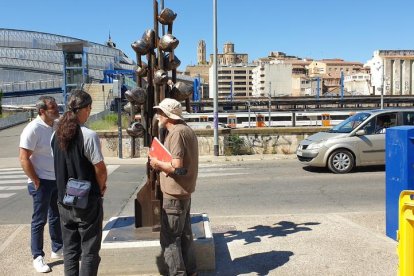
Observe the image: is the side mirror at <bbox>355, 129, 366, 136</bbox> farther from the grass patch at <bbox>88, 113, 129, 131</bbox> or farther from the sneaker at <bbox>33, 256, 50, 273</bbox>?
the grass patch at <bbox>88, 113, 129, 131</bbox>

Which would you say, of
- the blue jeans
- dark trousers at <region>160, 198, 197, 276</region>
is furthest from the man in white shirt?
dark trousers at <region>160, 198, 197, 276</region>

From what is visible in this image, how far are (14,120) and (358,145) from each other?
3242 cm

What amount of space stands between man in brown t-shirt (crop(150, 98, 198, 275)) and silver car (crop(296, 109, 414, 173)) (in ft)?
27.7

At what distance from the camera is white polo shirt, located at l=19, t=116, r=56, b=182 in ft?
15.9

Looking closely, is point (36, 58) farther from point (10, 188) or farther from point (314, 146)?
point (314, 146)

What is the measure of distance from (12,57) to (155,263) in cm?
10443

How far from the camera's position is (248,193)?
983 centimetres

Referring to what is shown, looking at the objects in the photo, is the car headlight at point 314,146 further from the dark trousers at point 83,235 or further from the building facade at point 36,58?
the building facade at point 36,58

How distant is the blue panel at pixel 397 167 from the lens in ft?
18.2

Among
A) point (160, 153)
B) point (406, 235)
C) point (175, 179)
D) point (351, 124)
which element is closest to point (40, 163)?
point (160, 153)

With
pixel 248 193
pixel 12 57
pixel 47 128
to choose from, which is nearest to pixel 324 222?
pixel 248 193

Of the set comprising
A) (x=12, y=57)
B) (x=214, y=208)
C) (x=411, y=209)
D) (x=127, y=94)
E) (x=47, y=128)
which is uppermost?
(x=12, y=57)

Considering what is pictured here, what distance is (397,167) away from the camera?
5750mm

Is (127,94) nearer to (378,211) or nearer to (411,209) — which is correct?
(411,209)
